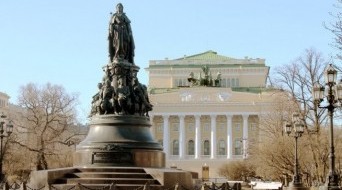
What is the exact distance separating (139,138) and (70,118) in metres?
41.4

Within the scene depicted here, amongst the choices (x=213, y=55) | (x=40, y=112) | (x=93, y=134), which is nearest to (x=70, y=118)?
(x=40, y=112)

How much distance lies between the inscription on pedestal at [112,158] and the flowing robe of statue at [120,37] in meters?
4.16

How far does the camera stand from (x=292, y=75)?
47.1m

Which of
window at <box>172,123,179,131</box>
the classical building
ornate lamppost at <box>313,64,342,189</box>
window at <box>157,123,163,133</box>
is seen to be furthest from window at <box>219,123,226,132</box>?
ornate lamppost at <box>313,64,342,189</box>

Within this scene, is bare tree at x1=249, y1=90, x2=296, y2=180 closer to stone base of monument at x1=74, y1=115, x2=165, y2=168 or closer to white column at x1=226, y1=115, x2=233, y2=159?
stone base of monument at x1=74, y1=115, x2=165, y2=168

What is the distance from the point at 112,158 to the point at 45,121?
131 ft

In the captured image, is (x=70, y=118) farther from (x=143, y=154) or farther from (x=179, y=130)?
(x=179, y=130)

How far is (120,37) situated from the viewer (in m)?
25.7

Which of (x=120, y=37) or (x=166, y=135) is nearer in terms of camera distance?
(x=120, y=37)

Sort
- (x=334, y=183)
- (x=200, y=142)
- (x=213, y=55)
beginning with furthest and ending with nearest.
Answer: (x=213, y=55) < (x=200, y=142) < (x=334, y=183)

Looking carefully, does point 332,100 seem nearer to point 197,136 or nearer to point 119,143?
point 119,143

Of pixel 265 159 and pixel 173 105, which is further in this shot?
pixel 173 105

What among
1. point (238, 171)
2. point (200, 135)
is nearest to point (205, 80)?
point (200, 135)

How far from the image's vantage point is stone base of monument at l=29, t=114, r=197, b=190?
70.3ft
